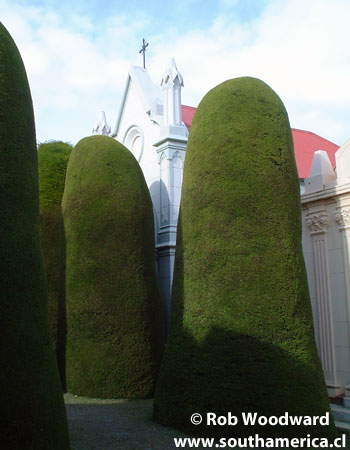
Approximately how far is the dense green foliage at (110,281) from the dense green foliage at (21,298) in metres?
5.02

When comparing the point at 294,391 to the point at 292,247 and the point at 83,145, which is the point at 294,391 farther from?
the point at 83,145

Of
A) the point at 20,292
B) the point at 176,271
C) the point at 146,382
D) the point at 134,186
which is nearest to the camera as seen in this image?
the point at 20,292

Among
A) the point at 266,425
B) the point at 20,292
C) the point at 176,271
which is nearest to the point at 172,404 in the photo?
the point at 266,425

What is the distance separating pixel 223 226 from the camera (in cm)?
721

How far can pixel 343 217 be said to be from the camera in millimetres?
8883

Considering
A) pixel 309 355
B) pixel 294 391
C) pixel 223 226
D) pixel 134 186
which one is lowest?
pixel 294 391

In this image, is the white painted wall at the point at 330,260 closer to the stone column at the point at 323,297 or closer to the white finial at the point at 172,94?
the stone column at the point at 323,297

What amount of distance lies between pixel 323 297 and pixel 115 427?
182 inches

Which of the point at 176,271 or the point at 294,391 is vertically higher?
the point at 176,271

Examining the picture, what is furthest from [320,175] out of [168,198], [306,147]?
[306,147]

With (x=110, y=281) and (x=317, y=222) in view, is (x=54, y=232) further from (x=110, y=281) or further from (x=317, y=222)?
(x=317, y=222)

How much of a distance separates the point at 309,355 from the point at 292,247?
158 centimetres

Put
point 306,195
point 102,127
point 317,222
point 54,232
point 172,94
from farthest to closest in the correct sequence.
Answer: point 102,127 → point 172,94 → point 54,232 → point 306,195 → point 317,222

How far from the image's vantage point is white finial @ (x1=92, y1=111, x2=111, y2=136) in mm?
18250
